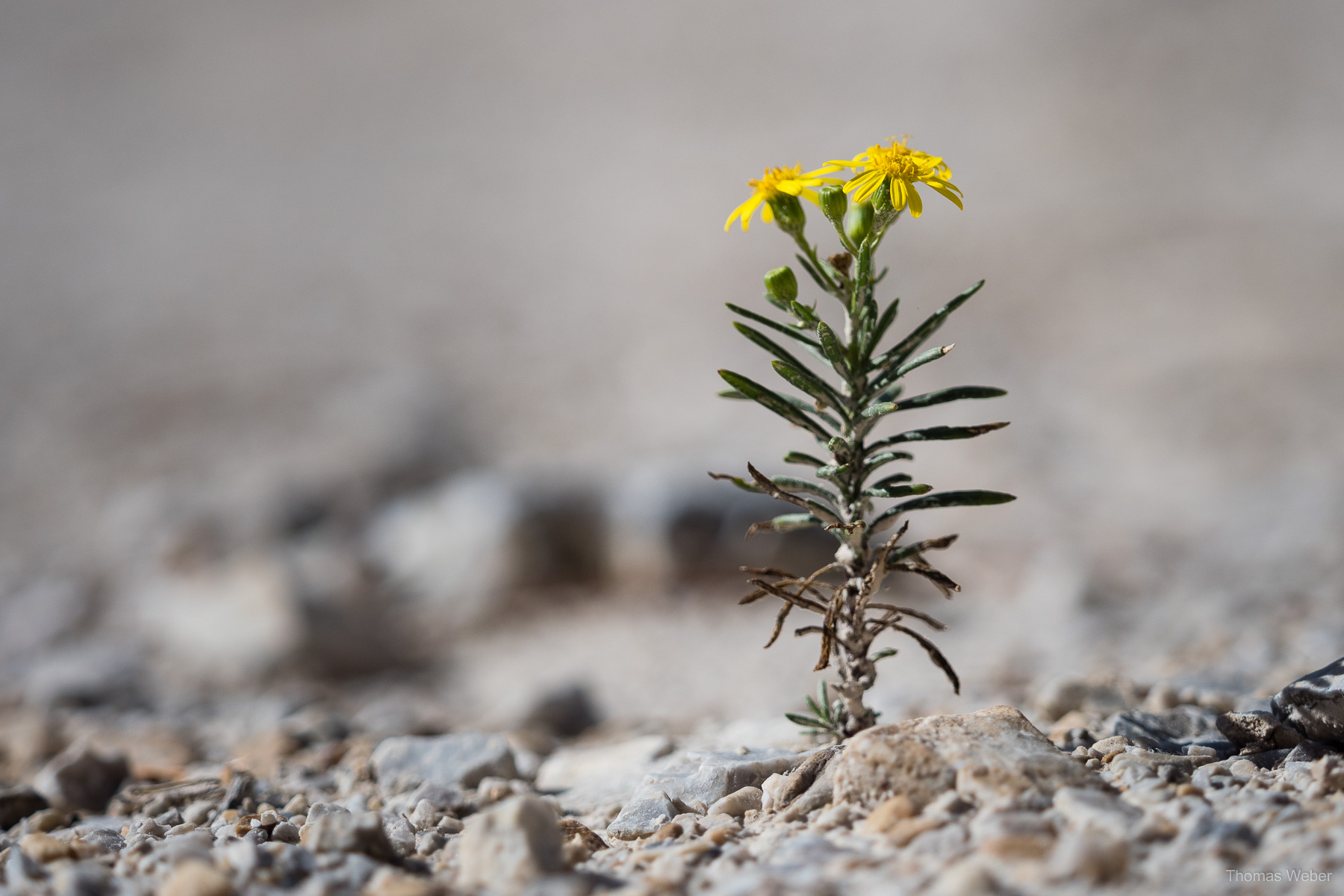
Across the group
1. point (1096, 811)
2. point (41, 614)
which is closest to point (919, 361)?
A: point (1096, 811)

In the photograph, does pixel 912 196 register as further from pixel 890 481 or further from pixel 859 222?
pixel 890 481

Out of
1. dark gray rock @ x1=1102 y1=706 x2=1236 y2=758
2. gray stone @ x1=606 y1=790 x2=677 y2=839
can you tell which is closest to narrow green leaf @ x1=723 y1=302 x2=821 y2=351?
gray stone @ x1=606 y1=790 x2=677 y2=839

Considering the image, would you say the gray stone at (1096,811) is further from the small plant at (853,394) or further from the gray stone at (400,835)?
the gray stone at (400,835)

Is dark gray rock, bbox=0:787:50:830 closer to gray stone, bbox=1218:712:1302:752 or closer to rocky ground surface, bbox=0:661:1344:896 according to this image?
rocky ground surface, bbox=0:661:1344:896

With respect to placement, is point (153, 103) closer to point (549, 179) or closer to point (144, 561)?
point (549, 179)

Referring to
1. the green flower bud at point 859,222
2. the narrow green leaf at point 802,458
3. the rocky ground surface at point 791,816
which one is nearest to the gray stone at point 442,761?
the rocky ground surface at point 791,816

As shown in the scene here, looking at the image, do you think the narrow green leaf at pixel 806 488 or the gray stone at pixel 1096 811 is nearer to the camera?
the gray stone at pixel 1096 811

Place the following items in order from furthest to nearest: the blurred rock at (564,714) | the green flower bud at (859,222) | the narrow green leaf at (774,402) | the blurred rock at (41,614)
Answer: the blurred rock at (41,614) < the blurred rock at (564,714) < the narrow green leaf at (774,402) < the green flower bud at (859,222)
